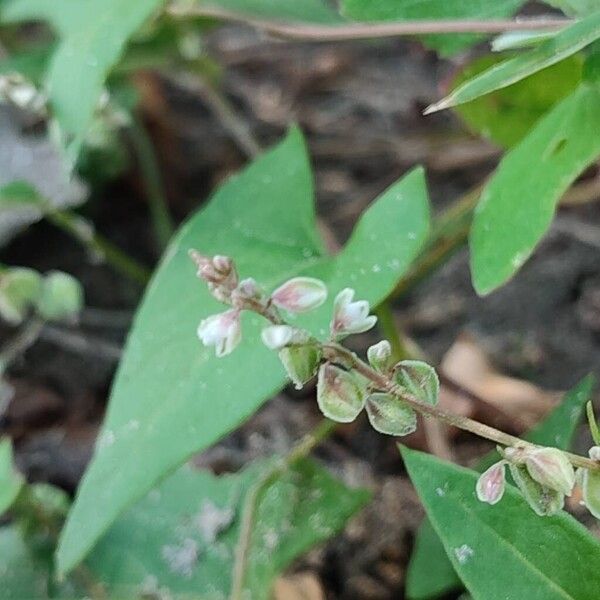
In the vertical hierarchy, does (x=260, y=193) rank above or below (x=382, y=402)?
below

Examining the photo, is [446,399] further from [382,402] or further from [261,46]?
[261,46]

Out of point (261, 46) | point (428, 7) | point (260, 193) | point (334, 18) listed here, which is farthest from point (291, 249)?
point (261, 46)

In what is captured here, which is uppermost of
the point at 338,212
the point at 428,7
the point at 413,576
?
the point at 428,7

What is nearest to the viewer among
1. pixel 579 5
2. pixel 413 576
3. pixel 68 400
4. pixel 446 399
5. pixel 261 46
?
pixel 579 5

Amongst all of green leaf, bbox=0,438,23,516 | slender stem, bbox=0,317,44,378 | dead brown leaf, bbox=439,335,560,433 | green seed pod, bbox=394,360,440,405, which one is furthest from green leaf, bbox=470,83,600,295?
slender stem, bbox=0,317,44,378

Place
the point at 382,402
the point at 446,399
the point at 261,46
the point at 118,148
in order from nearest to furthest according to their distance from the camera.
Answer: the point at 382,402 < the point at 446,399 < the point at 118,148 < the point at 261,46

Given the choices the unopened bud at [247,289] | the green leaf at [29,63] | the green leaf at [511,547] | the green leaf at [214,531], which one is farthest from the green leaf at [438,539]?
the green leaf at [29,63]

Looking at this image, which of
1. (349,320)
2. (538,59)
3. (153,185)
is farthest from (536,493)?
(153,185)

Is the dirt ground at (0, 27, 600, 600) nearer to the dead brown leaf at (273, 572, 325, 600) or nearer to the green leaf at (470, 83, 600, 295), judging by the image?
the dead brown leaf at (273, 572, 325, 600)
